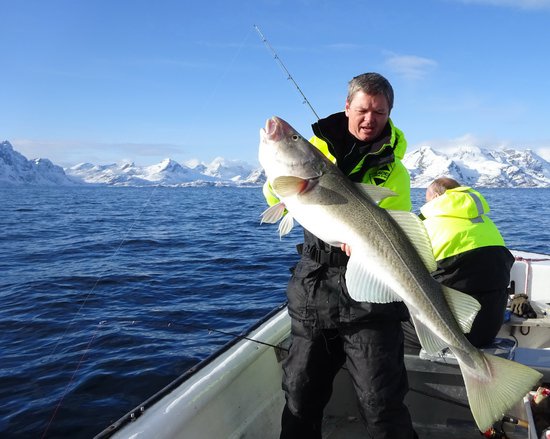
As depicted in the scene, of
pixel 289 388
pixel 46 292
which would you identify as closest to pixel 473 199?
pixel 289 388

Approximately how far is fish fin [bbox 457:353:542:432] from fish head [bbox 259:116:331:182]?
1.73m

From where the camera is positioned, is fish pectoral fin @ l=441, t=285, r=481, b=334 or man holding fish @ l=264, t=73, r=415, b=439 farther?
man holding fish @ l=264, t=73, r=415, b=439

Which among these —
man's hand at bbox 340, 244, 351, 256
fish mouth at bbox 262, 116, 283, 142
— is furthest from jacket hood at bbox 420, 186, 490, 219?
fish mouth at bbox 262, 116, 283, 142

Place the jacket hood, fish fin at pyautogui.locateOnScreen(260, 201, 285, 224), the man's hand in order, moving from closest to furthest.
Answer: the man's hand < fish fin at pyautogui.locateOnScreen(260, 201, 285, 224) < the jacket hood

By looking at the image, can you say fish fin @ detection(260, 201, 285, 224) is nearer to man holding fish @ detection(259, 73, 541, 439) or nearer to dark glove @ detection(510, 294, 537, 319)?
man holding fish @ detection(259, 73, 541, 439)

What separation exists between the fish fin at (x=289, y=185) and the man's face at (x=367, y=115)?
75 cm

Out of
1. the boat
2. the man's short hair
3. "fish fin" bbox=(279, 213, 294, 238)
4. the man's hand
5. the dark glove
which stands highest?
the man's short hair

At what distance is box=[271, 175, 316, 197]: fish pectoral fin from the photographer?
3.20 m

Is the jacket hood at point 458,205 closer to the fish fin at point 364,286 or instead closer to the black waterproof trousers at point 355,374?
the black waterproof trousers at point 355,374

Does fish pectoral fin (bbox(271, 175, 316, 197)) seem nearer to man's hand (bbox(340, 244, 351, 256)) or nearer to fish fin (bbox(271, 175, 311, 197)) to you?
fish fin (bbox(271, 175, 311, 197))

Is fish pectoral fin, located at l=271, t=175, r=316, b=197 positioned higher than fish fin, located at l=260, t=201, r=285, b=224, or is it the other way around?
fish pectoral fin, located at l=271, t=175, r=316, b=197

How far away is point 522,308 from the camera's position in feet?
22.4

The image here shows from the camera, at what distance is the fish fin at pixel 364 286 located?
317cm

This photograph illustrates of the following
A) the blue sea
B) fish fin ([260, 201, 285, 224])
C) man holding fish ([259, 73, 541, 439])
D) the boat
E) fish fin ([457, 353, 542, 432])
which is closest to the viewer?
fish fin ([457, 353, 542, 432])
